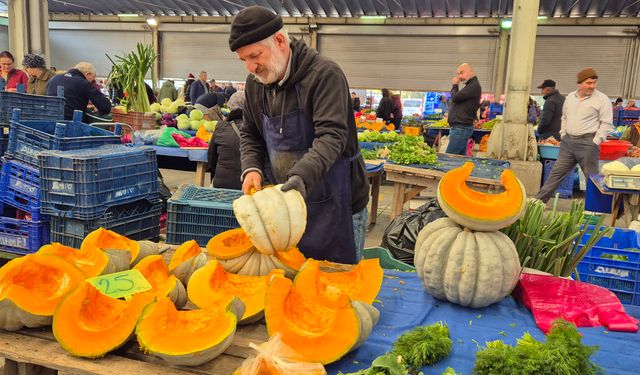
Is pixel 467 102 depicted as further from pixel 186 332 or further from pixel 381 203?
pixel 186 332

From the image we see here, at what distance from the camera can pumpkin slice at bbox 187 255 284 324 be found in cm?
174

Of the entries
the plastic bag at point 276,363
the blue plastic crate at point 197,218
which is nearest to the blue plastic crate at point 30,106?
the blue plastic crate at point 197,218

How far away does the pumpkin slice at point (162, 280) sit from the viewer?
1786 millimetres

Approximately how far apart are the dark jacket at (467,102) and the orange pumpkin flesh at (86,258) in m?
7.38

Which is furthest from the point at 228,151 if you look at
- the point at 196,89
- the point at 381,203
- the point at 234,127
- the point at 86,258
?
the point at 196,89

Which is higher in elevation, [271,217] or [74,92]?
[74,92]

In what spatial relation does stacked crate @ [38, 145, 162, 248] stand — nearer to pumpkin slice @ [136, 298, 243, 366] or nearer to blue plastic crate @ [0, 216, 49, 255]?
blue plastic crate @ [0, 216, 49, 255]

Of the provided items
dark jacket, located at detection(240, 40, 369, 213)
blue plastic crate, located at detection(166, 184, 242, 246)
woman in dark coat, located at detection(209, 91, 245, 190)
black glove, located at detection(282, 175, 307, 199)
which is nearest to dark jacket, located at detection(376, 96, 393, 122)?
woman in dark coat, located at detection(209, 91, 245, 190)

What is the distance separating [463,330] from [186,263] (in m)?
1.04

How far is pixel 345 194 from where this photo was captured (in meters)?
2.62

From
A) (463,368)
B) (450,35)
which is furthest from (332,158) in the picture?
(450,35)

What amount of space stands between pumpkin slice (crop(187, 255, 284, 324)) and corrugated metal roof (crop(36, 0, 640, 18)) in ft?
54.8

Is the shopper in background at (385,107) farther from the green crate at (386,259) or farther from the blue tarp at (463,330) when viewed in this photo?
the blue tarp at (463,330)

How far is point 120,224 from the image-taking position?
3.65m
